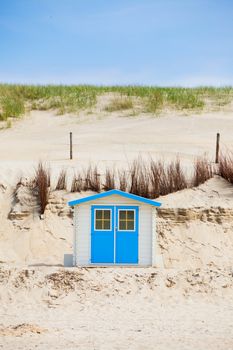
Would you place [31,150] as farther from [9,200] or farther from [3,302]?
[3,302]

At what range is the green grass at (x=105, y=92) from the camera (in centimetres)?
3484

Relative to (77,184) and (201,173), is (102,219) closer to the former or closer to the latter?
(77,184)

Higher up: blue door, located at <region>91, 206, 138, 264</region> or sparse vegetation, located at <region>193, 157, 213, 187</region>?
sparse vegetation, located at <region>193, 157, 213, 187</region>

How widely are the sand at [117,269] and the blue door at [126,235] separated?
432 millimetres

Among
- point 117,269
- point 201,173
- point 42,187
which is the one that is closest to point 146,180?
point 201,173

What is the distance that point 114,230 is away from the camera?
17250 mm

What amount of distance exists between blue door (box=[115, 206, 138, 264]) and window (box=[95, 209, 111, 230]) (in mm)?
185

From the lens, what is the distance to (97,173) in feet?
74.0

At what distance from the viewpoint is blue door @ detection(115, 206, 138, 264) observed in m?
17.3

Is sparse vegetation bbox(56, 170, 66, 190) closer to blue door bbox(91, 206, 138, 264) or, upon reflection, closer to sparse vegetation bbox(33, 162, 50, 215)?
sparse vegetation bbox(33, 162, 50, 215)

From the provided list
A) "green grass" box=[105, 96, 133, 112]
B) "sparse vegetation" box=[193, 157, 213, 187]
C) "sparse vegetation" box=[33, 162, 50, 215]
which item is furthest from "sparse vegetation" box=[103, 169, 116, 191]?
"green grass" box=[105, 96, 133, 112]

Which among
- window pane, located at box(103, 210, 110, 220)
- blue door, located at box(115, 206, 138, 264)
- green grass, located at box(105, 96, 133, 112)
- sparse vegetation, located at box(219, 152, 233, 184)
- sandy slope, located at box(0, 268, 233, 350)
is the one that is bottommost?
sandy slope, located at box(0, 268, 233, 350)

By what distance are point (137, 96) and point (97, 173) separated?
1419cm

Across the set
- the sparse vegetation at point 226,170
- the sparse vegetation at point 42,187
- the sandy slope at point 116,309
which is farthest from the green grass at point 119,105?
the sandy slope at point 116,309
